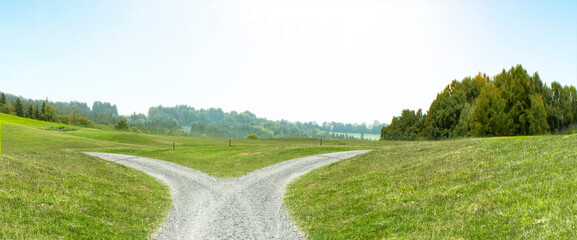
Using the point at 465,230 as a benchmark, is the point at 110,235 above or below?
below

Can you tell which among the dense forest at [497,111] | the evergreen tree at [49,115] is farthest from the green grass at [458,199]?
the evergreen tree at [49,115]

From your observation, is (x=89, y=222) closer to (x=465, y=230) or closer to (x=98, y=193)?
(x=98, y=193)

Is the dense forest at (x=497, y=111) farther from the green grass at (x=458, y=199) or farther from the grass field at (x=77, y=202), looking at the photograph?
the grass field at (x=77, y=202)

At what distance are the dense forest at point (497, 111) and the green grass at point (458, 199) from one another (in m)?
35.0

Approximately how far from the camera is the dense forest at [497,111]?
50.8 metres

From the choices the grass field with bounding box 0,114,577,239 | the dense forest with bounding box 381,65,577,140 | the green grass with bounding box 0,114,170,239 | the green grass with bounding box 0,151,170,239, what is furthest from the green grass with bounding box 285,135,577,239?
the dense forest with bounding box 381,65,577,140

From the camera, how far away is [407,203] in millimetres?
14758

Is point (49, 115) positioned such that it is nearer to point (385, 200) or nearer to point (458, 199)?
point (385, 200)

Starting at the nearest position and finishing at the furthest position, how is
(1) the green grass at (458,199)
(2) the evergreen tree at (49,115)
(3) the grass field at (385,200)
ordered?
(1) the green grass at (458,199), (3) the grass field at (385,200), (2) the evergreen tree at (49,115)

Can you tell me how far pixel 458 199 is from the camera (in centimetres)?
1345

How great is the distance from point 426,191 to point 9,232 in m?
16.2

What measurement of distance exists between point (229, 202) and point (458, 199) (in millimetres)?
13278

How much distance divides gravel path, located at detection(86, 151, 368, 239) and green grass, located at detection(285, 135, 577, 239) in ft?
4.66

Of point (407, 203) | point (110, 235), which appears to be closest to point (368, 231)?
point (407, 203)
